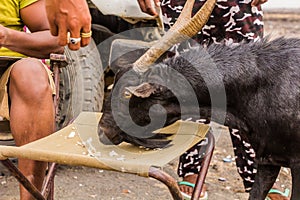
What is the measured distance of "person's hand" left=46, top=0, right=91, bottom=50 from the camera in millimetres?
2877

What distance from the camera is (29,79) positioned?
132 inches

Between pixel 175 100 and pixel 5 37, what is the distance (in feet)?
3.14

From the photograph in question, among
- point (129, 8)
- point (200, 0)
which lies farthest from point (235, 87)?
point (129, 8)

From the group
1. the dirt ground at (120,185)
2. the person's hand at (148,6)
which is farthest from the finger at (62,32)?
the dirt ground at (120,185)

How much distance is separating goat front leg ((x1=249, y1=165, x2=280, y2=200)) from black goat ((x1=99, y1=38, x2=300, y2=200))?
128 mm

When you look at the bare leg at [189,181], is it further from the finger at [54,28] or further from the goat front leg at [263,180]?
the finger at [54,28]

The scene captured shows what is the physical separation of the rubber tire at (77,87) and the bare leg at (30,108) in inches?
48.1

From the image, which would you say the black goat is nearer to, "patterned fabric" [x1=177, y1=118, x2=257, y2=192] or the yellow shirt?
"patterned fabric" [x1=177, y1=118, x2=257, y2=192]

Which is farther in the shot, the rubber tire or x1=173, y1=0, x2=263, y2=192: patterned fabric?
the rubber tire

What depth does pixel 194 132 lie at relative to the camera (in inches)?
130

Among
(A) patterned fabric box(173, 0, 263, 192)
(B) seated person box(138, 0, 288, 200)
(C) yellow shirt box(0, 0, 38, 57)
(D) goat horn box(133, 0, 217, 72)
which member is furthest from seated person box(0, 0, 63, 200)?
(A) patterned fabric box(173, 0, 263, 192)

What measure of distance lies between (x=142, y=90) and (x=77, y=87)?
171cm

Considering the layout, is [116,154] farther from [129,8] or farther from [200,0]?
[129,8]

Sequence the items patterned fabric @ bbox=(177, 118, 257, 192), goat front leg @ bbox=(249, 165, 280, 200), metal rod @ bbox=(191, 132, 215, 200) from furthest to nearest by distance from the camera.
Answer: patterned fabric @ bbox=(177, 118, 257, 192)
goat front leg @ bbox=(249, 165, 280, 200)
metal rod @ bbox=(191, 132, 215, 200)
